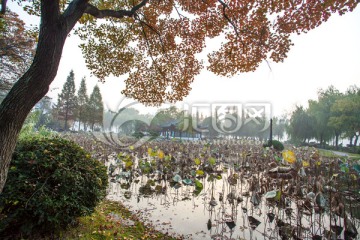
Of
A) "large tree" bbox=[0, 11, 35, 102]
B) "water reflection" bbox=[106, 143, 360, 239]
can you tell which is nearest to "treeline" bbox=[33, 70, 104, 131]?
"large tree" bbox=[0, 11, 35, 102]

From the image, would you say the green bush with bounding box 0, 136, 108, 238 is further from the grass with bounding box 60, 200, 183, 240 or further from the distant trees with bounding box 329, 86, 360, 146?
the distant trees with bounding box 329, 86, 360, 146

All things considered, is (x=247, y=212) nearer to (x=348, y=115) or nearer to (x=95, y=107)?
(x=348, y=115)

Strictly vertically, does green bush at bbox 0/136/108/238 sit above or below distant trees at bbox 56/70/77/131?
below

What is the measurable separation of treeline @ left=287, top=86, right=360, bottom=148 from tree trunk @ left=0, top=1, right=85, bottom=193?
3954 cm

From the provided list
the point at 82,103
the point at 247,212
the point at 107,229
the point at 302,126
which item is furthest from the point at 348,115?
the point at 82,103

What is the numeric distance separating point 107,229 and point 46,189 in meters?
1.27

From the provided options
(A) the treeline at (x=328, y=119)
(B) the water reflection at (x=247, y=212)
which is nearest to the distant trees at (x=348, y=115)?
(A) the treeline at (x=328, y=119)

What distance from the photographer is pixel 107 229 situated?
3629 mm

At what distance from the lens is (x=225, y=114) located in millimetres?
58688

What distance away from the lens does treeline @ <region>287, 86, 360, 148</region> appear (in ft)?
108

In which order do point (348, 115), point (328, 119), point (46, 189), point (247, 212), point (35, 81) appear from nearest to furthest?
point (35, 81) < point (46, 189) < point (247, 212) < point (348, 115) < point (328, 119)

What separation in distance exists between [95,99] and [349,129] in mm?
A: 49013

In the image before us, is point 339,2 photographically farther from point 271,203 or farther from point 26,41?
point 26,41

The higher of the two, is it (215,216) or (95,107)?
(95,107)
